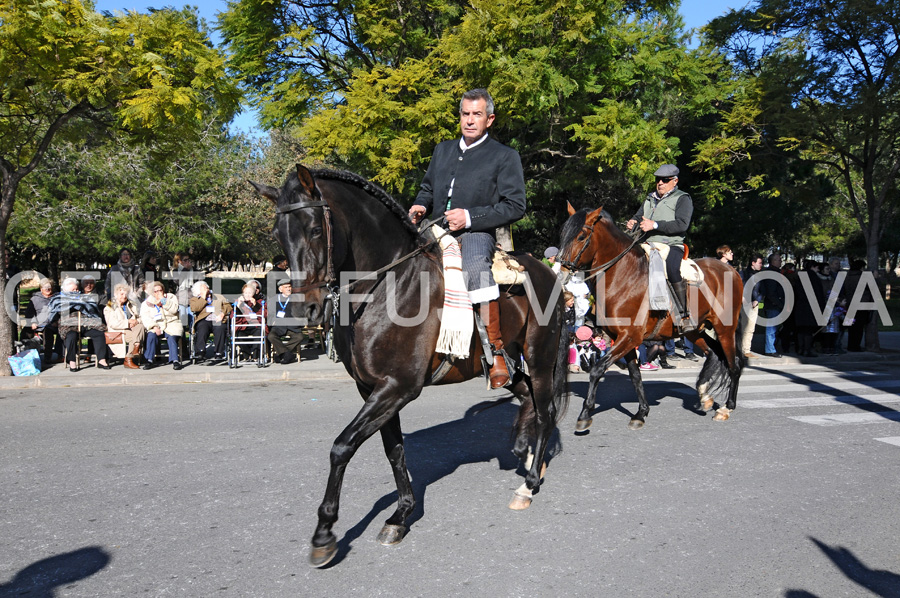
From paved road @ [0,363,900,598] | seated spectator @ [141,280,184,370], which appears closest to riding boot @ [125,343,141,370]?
seated spectator @ [141,280,184,370]

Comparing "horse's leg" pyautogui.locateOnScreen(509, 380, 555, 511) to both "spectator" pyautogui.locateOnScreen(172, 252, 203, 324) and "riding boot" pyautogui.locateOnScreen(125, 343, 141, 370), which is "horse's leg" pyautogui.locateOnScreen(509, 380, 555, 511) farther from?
"spectator" pyautogui.locateOnScreen(172, 252, 203, 324)

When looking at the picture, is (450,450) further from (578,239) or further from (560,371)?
(578,239)

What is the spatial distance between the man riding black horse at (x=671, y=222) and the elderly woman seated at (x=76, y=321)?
31.0ft

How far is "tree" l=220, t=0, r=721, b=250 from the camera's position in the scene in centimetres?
1310

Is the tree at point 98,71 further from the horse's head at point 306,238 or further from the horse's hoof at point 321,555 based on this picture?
the horse's hoof at point 321,555

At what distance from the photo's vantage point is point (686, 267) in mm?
8133

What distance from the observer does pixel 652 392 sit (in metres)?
9.81

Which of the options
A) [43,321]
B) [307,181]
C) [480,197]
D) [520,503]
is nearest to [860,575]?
[520,503]

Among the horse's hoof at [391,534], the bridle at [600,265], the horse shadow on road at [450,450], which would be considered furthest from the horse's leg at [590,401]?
the horse's hoof at [391,534]

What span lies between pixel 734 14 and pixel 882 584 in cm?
1818

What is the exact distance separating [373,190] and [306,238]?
684 mm

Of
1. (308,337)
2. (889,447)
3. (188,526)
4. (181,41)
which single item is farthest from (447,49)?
(188,526)

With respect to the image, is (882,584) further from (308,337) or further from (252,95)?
(252,95)

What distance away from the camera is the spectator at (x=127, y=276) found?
12.8m
